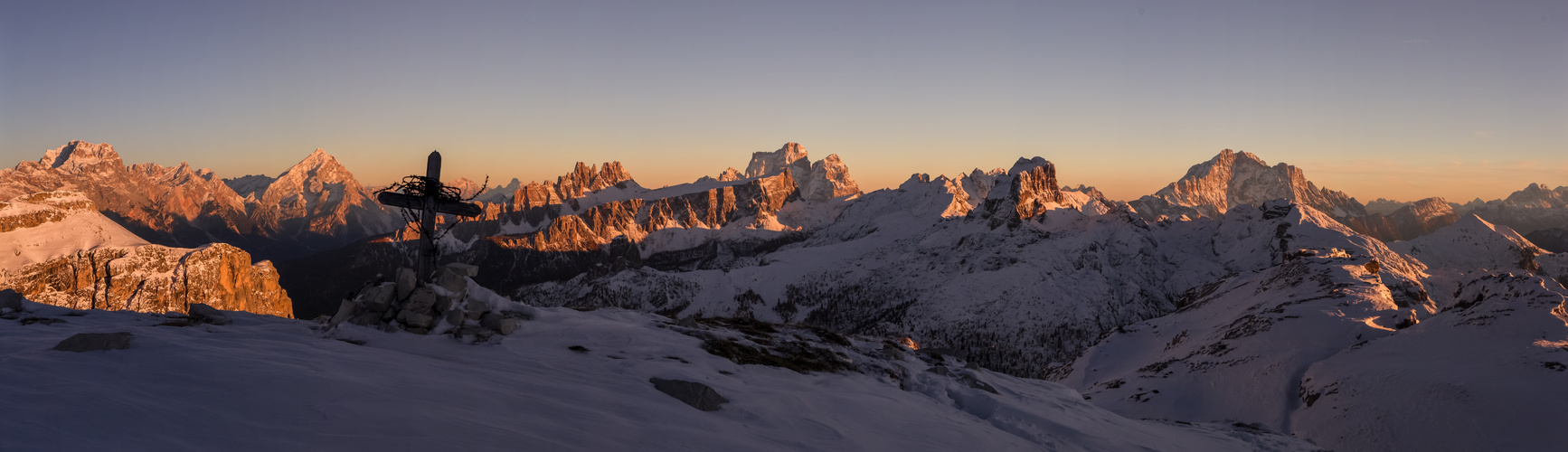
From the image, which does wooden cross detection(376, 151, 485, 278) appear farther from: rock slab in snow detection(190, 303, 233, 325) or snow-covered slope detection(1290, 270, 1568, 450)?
snow-covered slope detection(1290, 270, 1568, 450)

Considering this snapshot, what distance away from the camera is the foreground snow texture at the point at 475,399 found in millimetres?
10750

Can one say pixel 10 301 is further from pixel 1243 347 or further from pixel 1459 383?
pixel 1243 347

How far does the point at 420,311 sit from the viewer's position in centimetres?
2403

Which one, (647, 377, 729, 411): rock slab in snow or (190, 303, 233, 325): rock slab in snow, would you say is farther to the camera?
(190, 303, 233, 325): rock slab in snow

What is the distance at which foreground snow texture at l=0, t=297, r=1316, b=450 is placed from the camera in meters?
10.8

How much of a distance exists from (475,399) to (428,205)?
49.7ft

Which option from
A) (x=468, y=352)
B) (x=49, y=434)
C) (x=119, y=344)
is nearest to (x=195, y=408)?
(x=49, y=434)

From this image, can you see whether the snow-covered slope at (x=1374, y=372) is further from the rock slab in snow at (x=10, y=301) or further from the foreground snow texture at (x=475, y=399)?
the rock slab in snow at (x=10, y=301)

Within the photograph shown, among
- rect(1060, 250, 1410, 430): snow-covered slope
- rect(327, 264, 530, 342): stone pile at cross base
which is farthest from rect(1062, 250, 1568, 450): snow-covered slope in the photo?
rect(327, 264, 530, 342): stone pile at cross base

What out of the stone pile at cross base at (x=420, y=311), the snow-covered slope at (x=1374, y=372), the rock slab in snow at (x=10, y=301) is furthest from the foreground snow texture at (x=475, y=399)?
the snow-covered slope at (x=1374, y=372)

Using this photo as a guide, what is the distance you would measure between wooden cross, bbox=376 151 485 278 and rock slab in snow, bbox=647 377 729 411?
1295 cm

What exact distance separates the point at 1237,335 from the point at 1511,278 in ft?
75.2

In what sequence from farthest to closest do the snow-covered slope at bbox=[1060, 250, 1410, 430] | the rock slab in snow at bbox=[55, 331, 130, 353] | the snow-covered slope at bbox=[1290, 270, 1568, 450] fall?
the snow-covered slope at bbox=[1060, 250, 1410, 430]
the snow-covered slope at bbox=[1290, 270, 1568, 450]
the rock slab in snow at bbox=[55, 331, 130, 353]

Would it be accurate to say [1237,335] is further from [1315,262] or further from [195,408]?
[195,408]
